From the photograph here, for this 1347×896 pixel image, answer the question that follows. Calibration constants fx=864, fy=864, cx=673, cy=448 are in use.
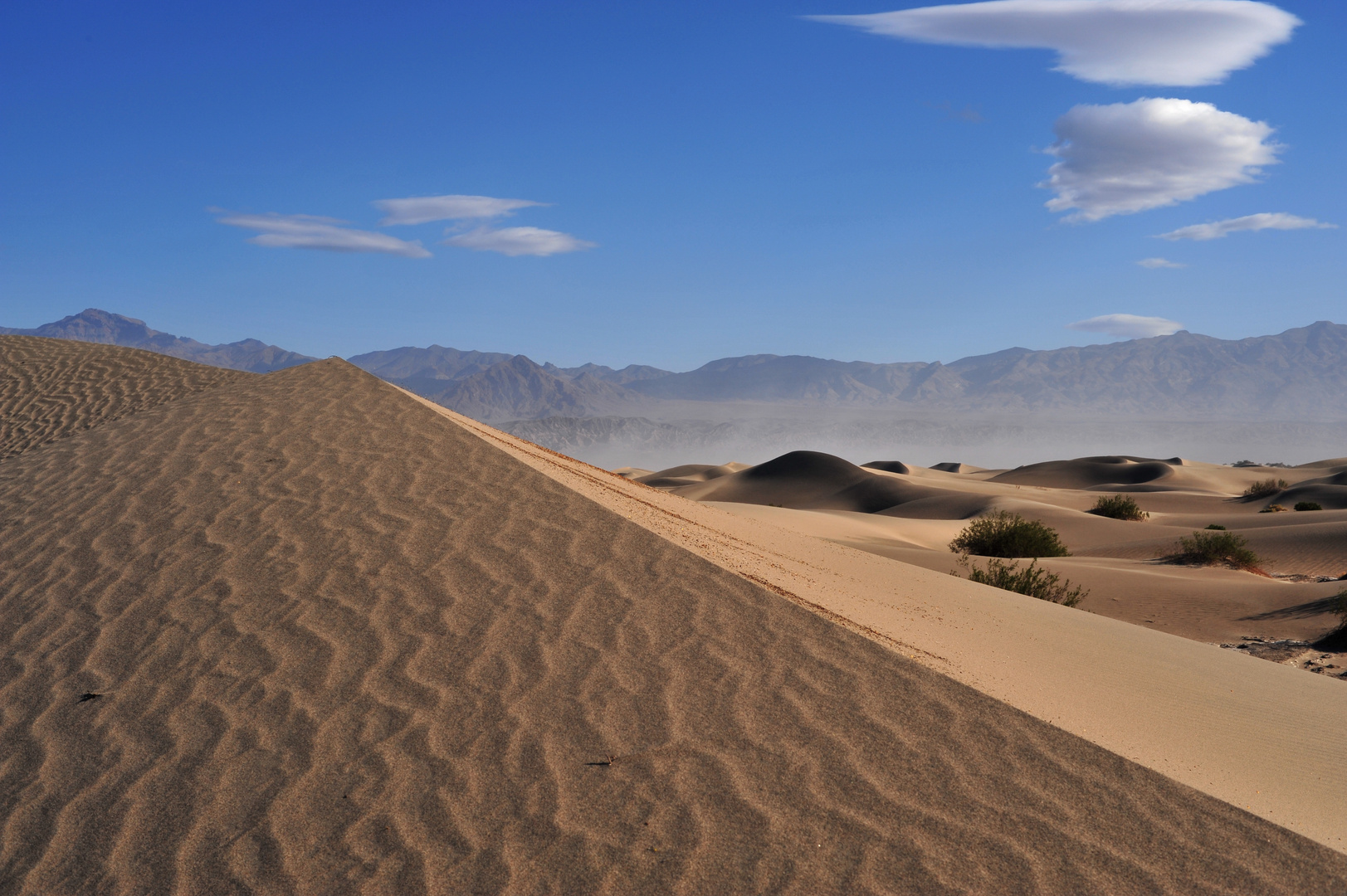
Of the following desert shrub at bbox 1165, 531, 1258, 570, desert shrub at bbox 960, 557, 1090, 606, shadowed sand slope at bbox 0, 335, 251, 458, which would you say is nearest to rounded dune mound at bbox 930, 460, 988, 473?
desert shrub at bbox 1165, 531, 1258, 570

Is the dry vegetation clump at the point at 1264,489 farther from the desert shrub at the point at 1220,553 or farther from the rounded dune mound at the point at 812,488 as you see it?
the desert shrub at the point at 1220,553

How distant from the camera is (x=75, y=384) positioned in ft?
68.0

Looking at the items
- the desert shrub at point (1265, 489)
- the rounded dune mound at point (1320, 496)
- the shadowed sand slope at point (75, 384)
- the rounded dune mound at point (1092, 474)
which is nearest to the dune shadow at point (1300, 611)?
the shadowed sand slope at point (75, 384)

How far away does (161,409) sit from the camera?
34.9 feet

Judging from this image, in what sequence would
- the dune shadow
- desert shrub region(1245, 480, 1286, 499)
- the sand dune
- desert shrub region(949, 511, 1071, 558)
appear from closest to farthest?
the dune shadow, desert shrub region(949, 511, 1071, 558), desert shrub region(1245, 480, 1286, 499), the sand dune

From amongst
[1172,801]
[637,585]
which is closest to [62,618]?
[637,585]

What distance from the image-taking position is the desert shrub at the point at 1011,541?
59.2 ft

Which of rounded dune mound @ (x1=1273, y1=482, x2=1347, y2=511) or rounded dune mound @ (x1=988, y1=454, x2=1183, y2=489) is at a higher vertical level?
rounded dune mound @ (x1=1273, y1=482, x2=1347, y2=511)

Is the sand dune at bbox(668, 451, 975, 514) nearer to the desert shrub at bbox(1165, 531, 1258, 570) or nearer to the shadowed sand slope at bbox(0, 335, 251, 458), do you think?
the desert shrub at bbox(1165, 531, 1258, 570)

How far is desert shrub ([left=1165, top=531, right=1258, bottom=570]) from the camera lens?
54.4 feet

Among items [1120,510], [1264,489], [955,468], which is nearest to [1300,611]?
[1120,510]

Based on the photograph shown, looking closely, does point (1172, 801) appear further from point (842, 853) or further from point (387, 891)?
point (387, 891)

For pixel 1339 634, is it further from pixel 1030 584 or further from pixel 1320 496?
pixel 1320 496

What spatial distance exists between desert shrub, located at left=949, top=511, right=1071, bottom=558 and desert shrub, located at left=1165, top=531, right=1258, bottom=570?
233 centimetres
